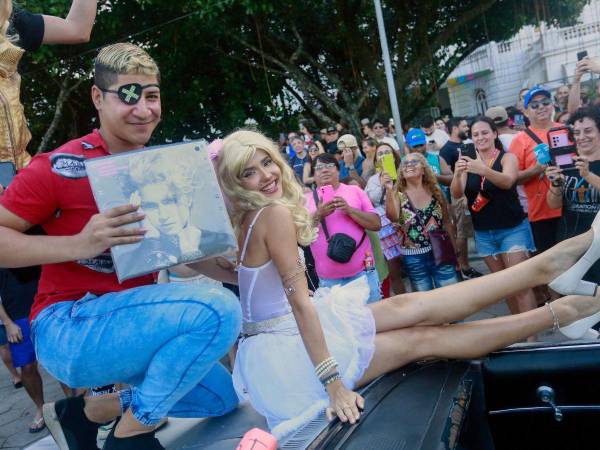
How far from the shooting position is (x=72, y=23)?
2.23 meters

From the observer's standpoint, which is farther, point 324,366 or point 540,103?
point 540,103

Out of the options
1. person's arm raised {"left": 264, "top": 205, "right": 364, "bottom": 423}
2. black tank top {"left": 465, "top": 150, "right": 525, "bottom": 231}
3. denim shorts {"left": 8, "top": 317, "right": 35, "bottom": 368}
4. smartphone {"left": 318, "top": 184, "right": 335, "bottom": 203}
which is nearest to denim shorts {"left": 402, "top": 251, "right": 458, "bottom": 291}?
black tank top {"left": 465, "top": 150, "right": 525, "bottom": 231}

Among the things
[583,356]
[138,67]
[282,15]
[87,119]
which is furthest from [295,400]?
[87,119]

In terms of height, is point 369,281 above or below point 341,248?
below

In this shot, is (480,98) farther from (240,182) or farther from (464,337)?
(464,337)

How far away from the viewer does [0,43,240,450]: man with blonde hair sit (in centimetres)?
177

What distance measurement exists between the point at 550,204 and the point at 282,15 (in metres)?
12.1

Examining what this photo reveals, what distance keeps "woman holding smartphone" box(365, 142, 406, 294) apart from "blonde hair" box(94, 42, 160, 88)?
350 cm

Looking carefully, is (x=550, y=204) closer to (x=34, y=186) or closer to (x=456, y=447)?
(x=456, y=447)

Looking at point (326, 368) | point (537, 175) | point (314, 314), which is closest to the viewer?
point (326, 368)

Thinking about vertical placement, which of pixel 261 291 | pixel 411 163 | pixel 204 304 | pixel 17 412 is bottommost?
pixel 17 412

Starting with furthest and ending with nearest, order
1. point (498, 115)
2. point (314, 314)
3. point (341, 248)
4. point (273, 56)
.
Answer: point (273, 56) < point (498, 115) < point (341, 248) < point (314, 314)

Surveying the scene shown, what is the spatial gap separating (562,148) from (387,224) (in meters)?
1.87

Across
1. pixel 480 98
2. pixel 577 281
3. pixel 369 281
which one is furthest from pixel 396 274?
pixel 480 98
